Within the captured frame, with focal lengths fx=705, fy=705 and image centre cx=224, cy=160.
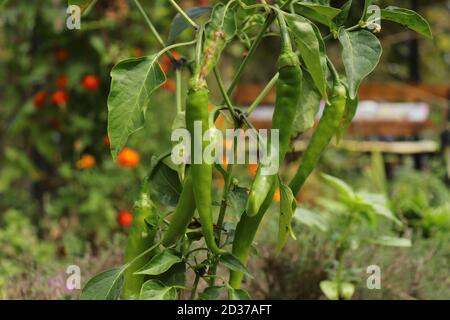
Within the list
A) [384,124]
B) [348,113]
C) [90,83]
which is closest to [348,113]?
[348,113]

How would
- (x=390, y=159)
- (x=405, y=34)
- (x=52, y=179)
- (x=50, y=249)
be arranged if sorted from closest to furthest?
(x=50, y=249), (x=52, y=179), (x=390, y=159), (x=405, y=34)

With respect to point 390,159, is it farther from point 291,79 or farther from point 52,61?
point 291,79

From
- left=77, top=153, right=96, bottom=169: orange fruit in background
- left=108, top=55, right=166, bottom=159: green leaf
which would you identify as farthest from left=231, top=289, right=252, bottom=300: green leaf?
left=77, top=153, right=96, bottom=169: orange fruit in background

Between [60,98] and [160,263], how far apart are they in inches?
90.0

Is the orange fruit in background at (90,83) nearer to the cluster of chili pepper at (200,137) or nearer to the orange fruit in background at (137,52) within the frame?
the orange fruit in background at (137,52)

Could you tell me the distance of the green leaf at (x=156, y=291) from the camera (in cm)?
101

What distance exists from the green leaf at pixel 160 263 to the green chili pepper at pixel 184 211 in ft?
0.11

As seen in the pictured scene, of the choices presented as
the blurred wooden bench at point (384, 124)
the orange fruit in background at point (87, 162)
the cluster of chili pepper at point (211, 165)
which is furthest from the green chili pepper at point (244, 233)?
the blurred wooden bench at point (384, 124)

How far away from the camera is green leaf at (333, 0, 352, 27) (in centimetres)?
104

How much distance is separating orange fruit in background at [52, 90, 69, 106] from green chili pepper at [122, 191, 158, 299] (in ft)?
7.14

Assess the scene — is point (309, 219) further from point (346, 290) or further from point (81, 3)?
point (81, 3)

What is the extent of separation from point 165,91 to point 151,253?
88.6 inches
